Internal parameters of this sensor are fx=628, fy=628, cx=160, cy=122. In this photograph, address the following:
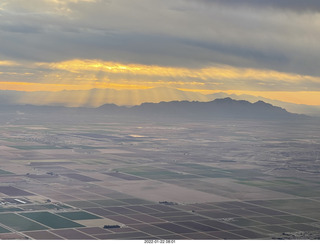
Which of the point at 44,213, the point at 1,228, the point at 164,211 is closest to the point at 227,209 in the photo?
the point at 164,211

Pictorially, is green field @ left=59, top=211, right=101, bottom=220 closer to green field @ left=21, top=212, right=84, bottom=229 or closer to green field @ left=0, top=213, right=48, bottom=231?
green field @ left=21, top=212, right=84, bottom=229

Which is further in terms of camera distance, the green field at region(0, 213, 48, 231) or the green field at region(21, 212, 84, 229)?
the green field at region(21, 212, 84, 229)

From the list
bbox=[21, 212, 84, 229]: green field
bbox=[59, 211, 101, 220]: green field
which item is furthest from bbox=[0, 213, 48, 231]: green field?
bbox=[59, 211, 101, 220]: green field

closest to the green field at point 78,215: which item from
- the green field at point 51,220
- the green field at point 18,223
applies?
the green field at point 51,220

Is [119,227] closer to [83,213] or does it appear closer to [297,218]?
[83,213]

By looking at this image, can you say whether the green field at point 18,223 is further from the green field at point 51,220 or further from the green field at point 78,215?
the green field at point 78,215

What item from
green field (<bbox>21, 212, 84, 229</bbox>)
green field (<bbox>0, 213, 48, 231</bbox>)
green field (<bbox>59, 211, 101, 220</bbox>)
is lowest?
green field (<bbox>0, 213, 48, 231</bbox>)

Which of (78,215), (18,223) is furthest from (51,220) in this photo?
Answer: (78,215)
